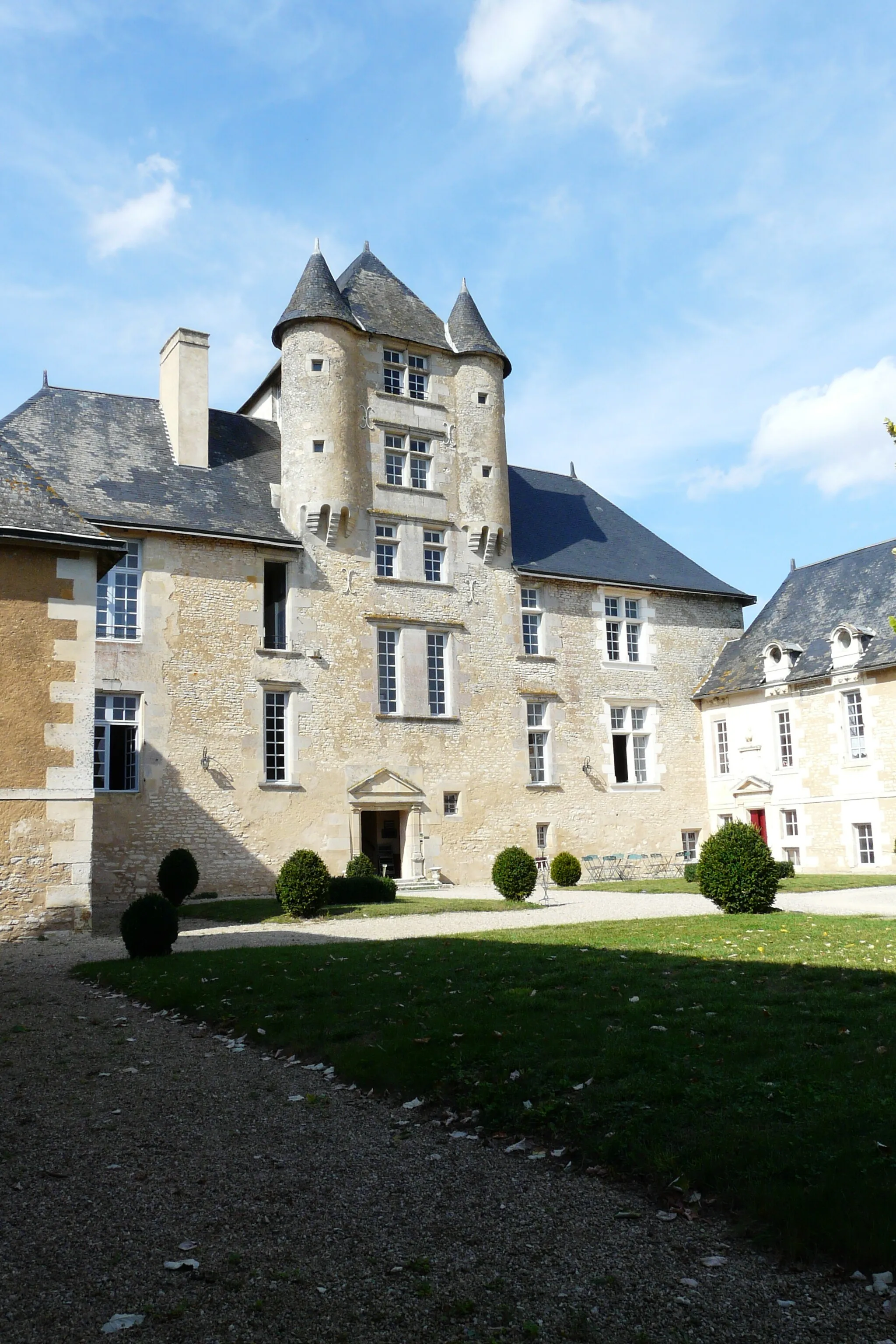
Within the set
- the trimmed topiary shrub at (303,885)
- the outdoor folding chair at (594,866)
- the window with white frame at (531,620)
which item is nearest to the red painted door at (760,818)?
the outdoor folding chair at (594,866)

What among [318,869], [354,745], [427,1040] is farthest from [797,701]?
[427,1040]

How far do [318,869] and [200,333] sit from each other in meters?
14.0

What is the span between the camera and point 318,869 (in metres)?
16.0

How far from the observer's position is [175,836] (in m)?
20.5

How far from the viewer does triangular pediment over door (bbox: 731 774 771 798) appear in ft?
85.9

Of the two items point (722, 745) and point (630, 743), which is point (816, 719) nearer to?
point (722, 745)

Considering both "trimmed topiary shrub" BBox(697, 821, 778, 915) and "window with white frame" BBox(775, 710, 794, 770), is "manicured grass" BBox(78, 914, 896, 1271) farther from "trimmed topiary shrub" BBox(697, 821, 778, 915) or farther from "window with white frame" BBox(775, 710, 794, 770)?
"window with white frame" BBox(775, 710, 794, 770)

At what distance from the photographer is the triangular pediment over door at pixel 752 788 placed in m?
26.2

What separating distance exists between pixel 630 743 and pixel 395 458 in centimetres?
985

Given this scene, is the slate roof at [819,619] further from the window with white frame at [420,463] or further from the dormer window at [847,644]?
the window with white frame at [420,463]

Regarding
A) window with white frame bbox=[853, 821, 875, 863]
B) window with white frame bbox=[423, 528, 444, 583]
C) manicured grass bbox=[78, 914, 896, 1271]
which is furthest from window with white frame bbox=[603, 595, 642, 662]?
manicured grass bbox=[78, 914, 896, 1271]

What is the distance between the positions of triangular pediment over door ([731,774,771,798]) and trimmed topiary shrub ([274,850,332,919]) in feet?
46.8

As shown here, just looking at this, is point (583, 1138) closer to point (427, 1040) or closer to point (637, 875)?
point (427, 1040)

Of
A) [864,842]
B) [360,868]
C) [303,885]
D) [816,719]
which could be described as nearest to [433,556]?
[360,868]
